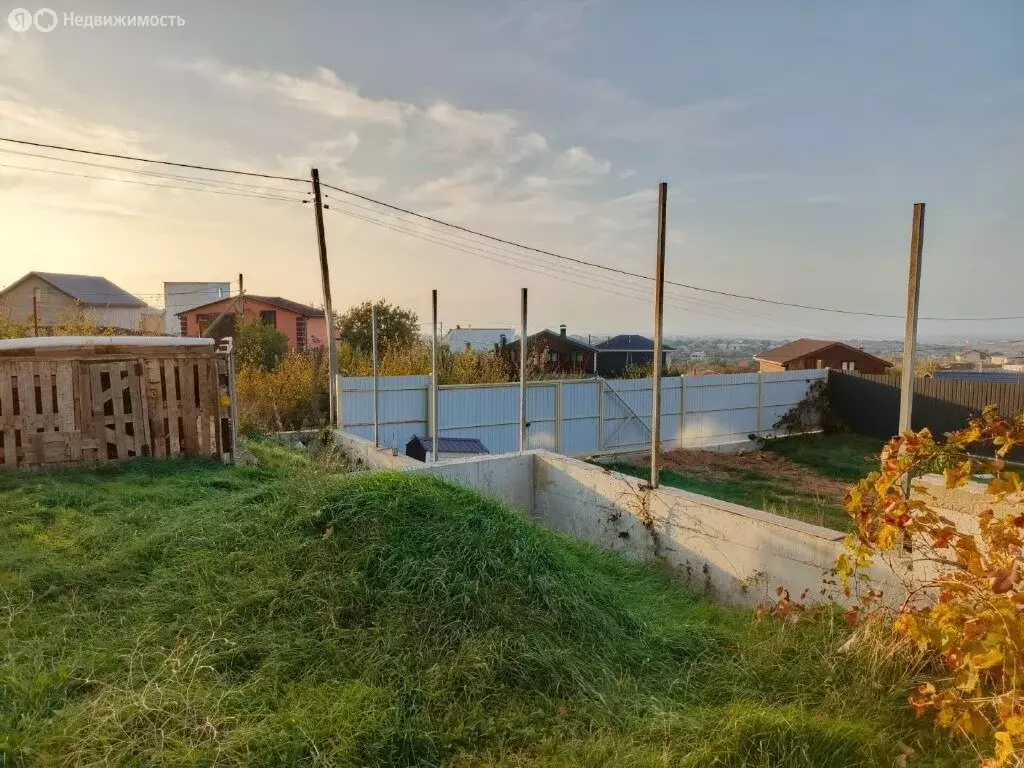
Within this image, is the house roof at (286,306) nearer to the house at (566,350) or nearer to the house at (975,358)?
the house at (566,350)

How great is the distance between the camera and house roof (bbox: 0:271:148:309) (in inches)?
1384

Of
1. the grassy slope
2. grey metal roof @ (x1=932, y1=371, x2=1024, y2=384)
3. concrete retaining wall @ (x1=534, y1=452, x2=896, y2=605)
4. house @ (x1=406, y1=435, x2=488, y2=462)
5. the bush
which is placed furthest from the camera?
grey metal roof @ (x1=932, y1=371, x2=1024, y2=384)

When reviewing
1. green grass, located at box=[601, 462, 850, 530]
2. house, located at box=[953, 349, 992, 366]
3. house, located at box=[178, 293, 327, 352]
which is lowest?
green grass, located at box=[601, 462, 850, 530]

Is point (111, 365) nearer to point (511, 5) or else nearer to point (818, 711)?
point (511, 5)

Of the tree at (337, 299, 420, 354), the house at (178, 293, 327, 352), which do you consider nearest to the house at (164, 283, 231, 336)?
the house at (178, 293, 327, 352)

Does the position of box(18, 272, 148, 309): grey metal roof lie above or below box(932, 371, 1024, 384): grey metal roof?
above

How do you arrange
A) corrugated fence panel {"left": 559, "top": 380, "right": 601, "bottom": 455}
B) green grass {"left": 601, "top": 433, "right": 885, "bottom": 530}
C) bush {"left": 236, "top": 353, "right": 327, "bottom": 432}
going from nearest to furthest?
green grass {"left": 601, "top": 433, "right": 885, "bottom": 530}, bush {"left": 236, "top": 353, "right": 327, "bottom": 432}, corrugated fence panel {"left": 559, "top": 380, "right": 601, "bottom": 455}

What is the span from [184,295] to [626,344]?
980 inches

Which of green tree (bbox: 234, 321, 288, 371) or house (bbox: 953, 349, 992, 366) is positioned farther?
house (bbox: 953, 349, 992, 366)

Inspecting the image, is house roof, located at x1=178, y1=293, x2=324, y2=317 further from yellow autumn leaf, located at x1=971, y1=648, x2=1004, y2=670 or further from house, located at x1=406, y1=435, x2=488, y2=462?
yellow autumn leaf, located at x1=971, y1=648, x2=1004, y2=670

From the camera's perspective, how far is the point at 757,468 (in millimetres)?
12328

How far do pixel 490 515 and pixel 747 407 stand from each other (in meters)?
12.4

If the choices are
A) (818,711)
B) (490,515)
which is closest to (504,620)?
(490,515)

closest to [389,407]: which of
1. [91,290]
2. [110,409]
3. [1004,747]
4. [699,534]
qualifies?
[110,409]
